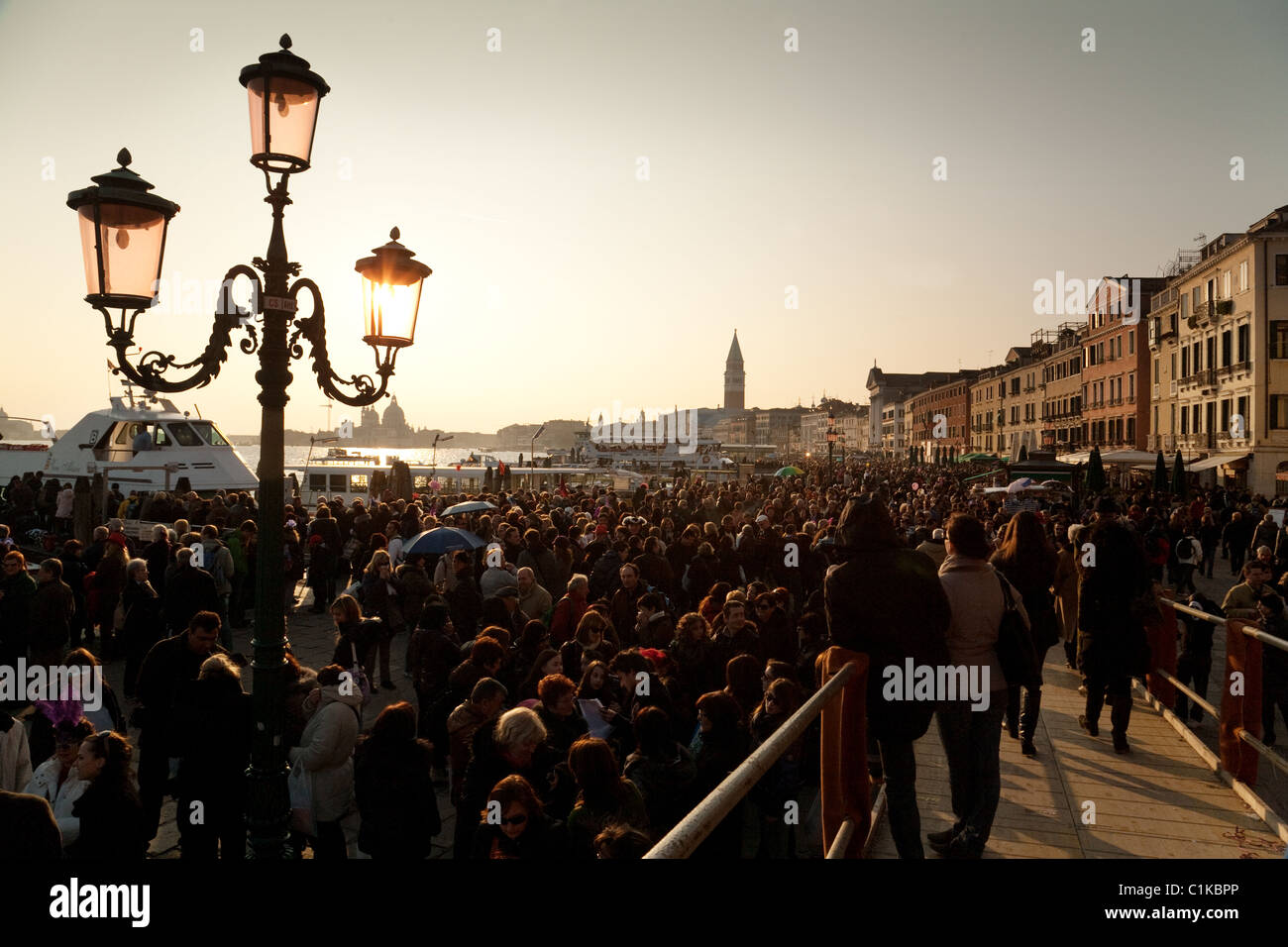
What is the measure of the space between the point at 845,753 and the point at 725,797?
2196mm

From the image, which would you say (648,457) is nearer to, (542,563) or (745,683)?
(542,563)

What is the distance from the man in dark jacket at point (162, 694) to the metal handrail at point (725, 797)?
417cm

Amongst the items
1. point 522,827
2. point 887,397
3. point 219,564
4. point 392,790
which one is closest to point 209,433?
point 219,564

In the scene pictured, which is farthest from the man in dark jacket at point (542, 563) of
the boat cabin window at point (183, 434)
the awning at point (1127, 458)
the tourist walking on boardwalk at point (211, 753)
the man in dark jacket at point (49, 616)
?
the awning at point (1127, 458)

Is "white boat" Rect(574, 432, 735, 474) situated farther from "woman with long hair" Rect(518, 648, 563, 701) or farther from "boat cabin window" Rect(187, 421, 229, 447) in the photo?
"woman with long hair" Rect(518, 648, 563, 701)

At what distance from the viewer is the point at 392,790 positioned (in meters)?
4.66

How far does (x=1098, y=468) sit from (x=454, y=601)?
962 inches

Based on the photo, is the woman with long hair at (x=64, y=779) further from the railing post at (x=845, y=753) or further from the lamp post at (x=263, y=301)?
the railing post at (x=845, y=753)

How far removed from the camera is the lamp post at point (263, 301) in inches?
180

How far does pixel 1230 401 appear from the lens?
133 ft

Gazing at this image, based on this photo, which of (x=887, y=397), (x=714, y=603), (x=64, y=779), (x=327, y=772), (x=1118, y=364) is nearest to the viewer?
(x=64, y=779)
